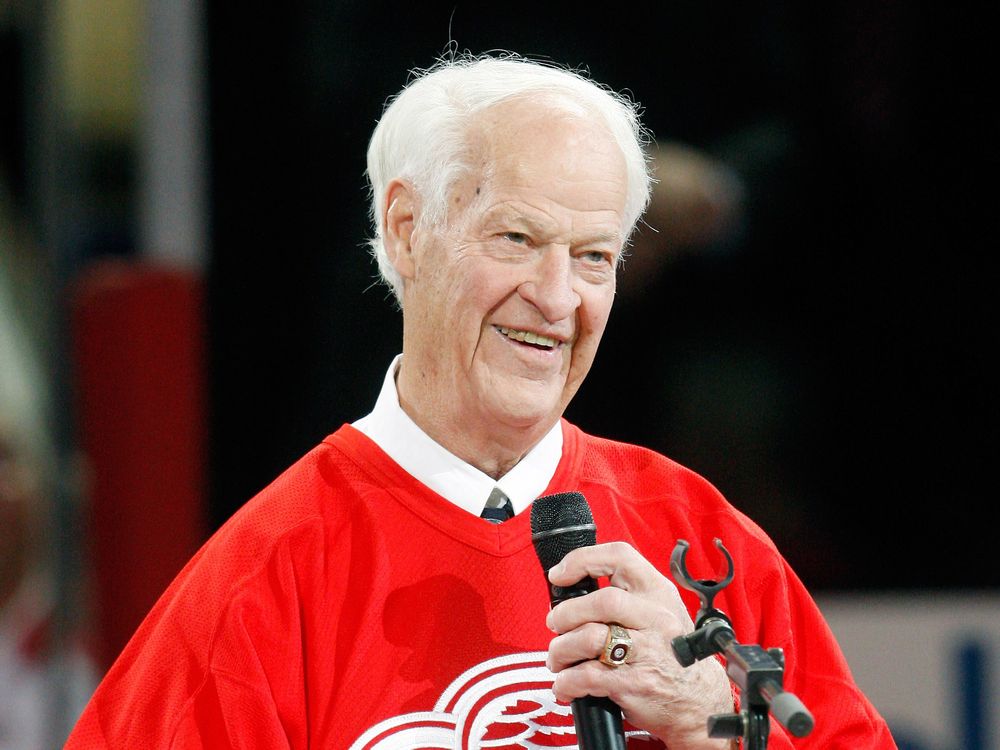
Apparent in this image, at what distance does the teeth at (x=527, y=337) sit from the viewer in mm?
1472

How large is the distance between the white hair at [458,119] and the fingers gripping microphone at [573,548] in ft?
1.11

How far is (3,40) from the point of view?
422cm

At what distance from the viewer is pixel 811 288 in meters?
3.46

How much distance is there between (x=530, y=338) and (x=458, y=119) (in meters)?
0.23

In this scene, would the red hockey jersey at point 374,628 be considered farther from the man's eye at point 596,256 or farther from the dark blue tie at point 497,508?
the man's eye at point 596,256

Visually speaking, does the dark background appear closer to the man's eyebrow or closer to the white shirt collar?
the white shirt collar

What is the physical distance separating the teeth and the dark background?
6.25ft

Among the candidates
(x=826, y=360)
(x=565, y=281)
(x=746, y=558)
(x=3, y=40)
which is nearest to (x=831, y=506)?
(x=826, y=360)

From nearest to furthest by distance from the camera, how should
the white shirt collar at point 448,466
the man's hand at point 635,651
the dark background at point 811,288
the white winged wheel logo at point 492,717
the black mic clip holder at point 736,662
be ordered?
1. the black mic clip holder at point 736,662
2. the man's hand at point 635,651
3. the white winged wheel logo at point 492,717
4. the white shirt collar at point 448,466
5. the dark background at point 811,288

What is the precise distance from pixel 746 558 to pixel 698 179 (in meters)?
1.98

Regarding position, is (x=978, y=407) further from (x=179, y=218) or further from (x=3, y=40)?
(x=3, y=40)

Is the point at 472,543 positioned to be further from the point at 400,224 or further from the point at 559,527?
the point at 400,224

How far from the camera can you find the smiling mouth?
1472 mm

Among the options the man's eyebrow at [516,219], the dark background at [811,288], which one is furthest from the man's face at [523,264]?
the dark background at [811,288]
